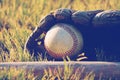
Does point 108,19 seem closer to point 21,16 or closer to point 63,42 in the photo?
point 63,42

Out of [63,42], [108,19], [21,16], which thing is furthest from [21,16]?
[108,19]

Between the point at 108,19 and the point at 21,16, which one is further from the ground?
the point at 21,16

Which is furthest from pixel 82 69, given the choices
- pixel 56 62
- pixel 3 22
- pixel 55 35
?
pixel 3 22

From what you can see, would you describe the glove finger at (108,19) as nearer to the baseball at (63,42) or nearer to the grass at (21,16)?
the baseball at (63,42)

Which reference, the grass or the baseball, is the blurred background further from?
the baseball

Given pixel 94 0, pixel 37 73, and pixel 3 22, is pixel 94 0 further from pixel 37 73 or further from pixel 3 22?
pixel 37 73

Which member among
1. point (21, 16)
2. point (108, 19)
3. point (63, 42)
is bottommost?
point (63, 42)

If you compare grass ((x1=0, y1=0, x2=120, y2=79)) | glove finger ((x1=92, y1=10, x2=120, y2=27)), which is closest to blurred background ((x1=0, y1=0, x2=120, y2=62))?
grass ((x1=0, y1=0, x2=120, y2=79))
